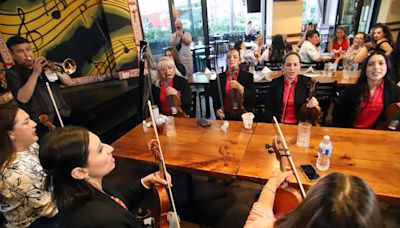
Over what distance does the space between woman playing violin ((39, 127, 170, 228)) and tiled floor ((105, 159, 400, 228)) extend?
841mm

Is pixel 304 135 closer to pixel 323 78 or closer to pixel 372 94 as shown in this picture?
pixel 372 94

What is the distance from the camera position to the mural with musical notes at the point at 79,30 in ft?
9.93

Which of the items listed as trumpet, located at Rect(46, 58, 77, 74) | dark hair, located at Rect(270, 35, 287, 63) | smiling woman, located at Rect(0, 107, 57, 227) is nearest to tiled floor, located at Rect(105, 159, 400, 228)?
smiling woman, located at Rect(0, 107, 57, 227)

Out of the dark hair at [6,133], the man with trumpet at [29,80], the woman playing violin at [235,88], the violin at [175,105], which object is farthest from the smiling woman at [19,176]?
the woman playing violin at [235,88]

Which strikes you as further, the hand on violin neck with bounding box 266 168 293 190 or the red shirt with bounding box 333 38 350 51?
the red shirt with bounding box 333 38 350 51

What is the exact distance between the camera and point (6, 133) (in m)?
1.34

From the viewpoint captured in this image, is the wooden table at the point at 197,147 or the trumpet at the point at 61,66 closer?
the wooden table at the point at 197,147

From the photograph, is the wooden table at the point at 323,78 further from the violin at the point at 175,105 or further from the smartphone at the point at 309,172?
the smartphone at the point at 309,172

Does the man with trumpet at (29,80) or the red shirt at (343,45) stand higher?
the man with trumpet at (29,80)

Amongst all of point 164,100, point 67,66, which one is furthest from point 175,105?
point 67,66

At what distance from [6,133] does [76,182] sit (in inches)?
26.4

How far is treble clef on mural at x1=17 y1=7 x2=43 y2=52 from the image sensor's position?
2998mm

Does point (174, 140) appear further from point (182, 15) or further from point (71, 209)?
point (182, 15)

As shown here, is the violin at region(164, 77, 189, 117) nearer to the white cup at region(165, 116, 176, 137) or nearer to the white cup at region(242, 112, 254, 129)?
the white cup at region(165, 116, 176, 137)
